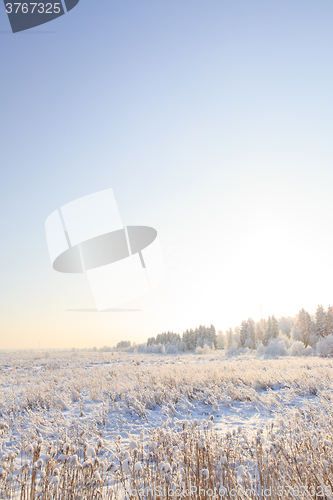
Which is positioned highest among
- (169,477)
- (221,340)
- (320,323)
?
(169,477)

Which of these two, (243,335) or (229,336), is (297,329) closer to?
(243,335)

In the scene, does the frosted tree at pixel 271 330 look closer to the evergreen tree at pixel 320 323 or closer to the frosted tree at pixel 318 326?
the frosted tree at pixel 318 326

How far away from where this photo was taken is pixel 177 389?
7.86 metres

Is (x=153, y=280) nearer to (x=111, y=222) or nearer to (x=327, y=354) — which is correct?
(x=111, y=222)

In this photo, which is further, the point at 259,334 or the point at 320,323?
the point at 259,334

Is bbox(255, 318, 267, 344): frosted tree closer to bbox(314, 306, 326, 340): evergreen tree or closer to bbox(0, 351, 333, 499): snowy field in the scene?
bbox(314, 306, 326, 340): evergreen tree

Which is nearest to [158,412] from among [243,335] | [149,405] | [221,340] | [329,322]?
[149,405]

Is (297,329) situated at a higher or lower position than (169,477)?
lower

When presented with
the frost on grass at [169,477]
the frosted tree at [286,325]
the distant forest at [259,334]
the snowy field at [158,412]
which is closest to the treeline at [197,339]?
the distant forest at [259,334]

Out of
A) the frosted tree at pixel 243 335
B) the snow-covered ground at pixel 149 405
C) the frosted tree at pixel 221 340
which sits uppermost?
the snow-covered ground at pixel 149 405

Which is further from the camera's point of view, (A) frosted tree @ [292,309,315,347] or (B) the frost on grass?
(A) frosted tree @ [292,309,315,347]

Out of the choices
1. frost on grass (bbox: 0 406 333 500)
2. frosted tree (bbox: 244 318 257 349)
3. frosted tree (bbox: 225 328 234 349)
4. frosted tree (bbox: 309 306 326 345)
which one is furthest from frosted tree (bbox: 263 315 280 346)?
frost on grass (bbox: 0 406 333 500)

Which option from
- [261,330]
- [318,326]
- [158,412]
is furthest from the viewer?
[261,330]

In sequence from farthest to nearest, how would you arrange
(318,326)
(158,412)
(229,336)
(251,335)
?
(229,336) < (251,335) < (318,326) < (158,412)
